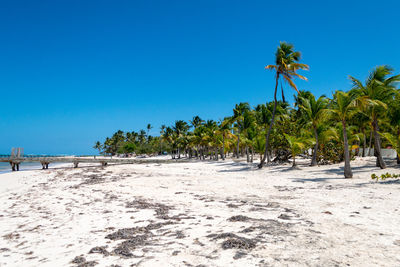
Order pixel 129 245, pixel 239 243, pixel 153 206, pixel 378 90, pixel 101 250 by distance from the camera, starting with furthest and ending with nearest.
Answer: pixel 378 90, pixel 153 206, pixel 129 245, pixel 101 250, pixel 239 243

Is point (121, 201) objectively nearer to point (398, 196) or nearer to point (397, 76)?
point (398, 196)

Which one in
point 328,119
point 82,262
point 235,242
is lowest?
point 82,262

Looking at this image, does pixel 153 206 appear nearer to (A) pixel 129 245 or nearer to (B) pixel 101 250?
(A) pixel 129 245

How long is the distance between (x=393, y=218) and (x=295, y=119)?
71.9ft

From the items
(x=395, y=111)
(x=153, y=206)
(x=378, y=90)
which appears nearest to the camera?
(x=153, y=206)

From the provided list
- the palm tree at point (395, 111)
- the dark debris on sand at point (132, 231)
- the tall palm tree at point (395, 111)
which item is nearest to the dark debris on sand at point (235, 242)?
the dark debris on sand at point (132, 231)

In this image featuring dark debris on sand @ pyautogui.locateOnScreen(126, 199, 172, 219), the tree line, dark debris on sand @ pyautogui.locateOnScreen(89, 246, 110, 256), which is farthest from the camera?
the tree line

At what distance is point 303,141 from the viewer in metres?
20.5

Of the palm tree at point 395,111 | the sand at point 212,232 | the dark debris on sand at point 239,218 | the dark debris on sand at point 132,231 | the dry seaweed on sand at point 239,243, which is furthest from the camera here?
the palm tree at point 395,111

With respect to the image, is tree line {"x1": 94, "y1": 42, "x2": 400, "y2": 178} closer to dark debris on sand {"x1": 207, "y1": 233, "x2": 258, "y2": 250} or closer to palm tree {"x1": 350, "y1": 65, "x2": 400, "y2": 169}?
palm tree {"x1": 350, "y1": 65, "x2": 400, "y2": 169}

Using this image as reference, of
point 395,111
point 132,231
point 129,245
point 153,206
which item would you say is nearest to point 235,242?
point 129,245

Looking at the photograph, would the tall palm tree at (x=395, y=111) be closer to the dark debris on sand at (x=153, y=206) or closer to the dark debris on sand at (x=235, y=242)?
the dark debris on sand at (x=153, y=206)

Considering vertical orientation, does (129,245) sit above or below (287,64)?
below

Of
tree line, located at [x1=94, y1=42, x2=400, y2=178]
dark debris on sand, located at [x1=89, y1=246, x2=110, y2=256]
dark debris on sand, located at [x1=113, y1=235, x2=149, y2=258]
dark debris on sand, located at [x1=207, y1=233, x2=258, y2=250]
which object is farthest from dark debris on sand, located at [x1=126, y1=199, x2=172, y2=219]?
tree line, located at [x1=94, y1=42, x2=400, y2=178]
